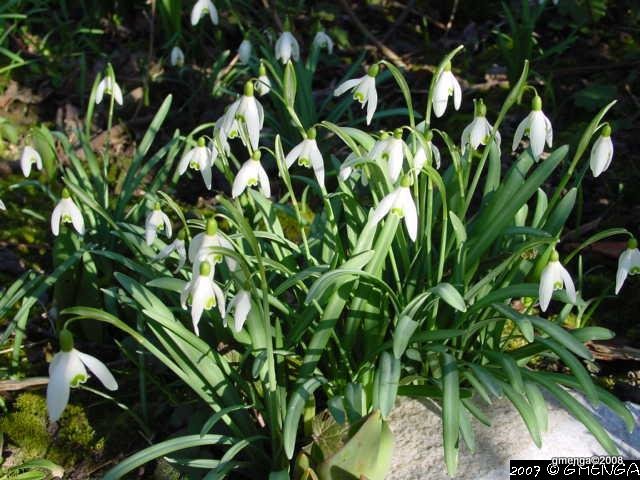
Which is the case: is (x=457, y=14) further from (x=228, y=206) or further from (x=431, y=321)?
(x=228, y=206)

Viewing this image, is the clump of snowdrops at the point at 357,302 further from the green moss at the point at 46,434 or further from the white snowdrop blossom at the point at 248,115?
the green moss at the point at 46,434

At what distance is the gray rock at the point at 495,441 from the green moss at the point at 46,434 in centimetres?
92

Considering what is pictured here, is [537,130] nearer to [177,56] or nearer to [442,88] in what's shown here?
[442,88]

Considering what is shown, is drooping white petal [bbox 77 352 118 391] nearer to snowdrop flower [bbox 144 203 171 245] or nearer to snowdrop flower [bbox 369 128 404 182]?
snowdrop flower [bbox 144 203 171 245]

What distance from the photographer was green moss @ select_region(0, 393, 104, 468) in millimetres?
2305

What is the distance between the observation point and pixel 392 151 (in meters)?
1.92

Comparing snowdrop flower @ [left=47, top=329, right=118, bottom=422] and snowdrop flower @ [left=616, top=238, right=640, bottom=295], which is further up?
snowdrop flower @ [left=616, top=238, right=640, bottom=295]

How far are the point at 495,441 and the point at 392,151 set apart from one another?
2.63 ft

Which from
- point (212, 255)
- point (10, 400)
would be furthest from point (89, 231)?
point (212, 255)

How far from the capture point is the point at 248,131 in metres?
2.03

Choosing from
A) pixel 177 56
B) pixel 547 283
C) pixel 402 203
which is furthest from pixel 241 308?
pixel 177 56

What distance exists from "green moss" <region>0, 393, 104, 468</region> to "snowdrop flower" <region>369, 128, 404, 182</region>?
1.20 meters

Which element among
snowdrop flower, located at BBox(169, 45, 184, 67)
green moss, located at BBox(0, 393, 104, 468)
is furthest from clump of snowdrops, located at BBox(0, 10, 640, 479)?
snowdrop flower, located at BBox(169, 45, 184, 67)

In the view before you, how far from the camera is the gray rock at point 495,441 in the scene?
6.52 feet
